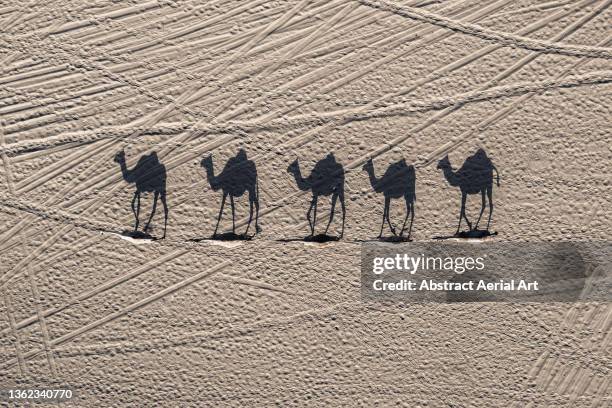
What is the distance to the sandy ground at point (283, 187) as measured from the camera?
3.18m

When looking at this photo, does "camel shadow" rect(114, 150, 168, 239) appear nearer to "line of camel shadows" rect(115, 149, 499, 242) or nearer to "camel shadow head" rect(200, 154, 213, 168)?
"line of camel shadows" rect(115, 149, 499, 242)

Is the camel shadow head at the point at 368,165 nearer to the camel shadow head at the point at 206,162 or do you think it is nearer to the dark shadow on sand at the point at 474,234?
the dark shadow on sand at the point at 474,234

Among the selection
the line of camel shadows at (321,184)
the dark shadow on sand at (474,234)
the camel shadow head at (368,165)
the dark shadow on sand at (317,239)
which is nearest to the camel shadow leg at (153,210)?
the line of camel shadows at (321,184)

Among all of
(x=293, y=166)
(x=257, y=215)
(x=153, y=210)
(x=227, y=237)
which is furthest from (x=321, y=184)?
(x=153, y=210)

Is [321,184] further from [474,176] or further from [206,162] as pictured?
[474,176]

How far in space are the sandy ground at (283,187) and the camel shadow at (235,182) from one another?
0.18 feet

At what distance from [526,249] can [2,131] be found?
Answer: 4.24 meters

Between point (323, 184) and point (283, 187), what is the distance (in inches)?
12.5

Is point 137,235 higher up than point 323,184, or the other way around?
point 323,184
